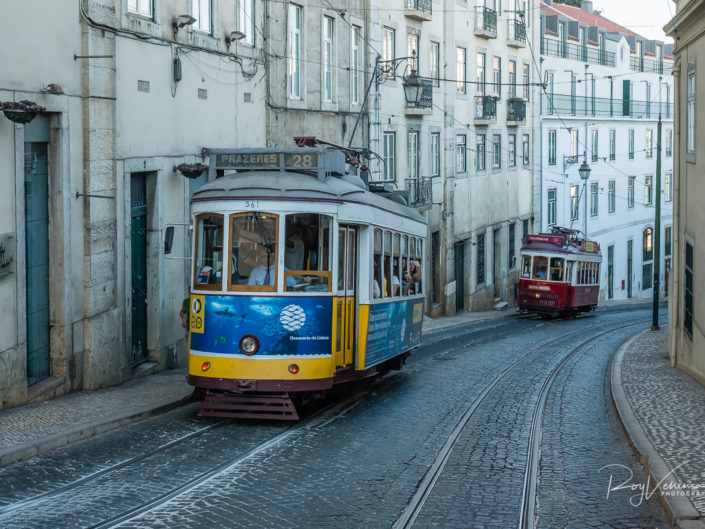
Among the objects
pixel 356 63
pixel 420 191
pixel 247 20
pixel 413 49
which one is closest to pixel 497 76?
pixel 413 49

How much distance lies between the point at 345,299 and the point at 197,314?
1796 millimetres

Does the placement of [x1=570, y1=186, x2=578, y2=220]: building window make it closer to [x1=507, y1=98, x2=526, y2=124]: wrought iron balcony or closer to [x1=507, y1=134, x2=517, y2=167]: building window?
[x1=507, y1=134, x2=517, y2=167]: building window

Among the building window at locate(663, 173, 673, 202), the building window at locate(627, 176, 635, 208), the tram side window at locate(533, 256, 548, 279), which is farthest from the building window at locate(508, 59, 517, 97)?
the building window at locate(663, 173, 673, 202)

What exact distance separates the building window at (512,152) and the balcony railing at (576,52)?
6234 millimetres

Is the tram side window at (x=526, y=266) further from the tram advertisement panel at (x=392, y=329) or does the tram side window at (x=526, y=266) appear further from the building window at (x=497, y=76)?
the tram advertisement panel at (x=392, y=329)

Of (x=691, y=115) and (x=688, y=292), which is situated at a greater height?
(x=691, y=115)

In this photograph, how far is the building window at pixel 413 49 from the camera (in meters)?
33.6

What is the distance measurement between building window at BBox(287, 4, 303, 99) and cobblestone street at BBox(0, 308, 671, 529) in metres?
9.95

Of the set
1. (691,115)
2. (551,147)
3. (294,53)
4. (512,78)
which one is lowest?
(691,115)

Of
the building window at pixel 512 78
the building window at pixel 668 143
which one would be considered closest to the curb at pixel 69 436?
the building window at pixel 512 78

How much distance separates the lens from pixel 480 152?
1613 inches

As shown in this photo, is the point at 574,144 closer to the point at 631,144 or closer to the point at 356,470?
the point at 631,144

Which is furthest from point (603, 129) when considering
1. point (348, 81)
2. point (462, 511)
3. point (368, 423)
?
point (462, 511)

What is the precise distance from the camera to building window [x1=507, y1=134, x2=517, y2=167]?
147 ft
